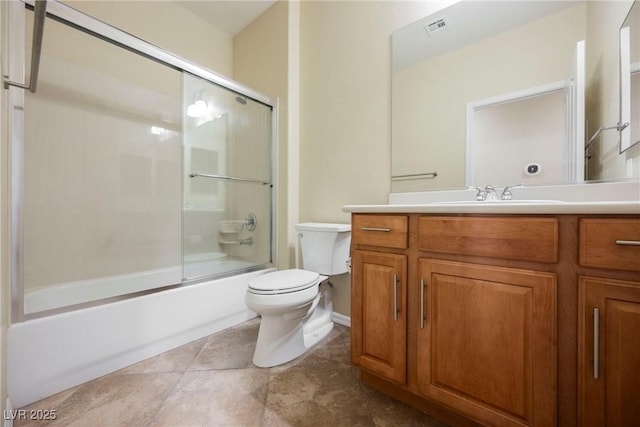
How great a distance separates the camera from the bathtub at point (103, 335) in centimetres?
104

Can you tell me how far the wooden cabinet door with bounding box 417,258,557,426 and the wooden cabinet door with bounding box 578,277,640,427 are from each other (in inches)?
2.3

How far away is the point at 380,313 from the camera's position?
1.03 metres

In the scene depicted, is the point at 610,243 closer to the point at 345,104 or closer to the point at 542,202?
the point at 542,202

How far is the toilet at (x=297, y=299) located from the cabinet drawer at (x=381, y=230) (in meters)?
0.45

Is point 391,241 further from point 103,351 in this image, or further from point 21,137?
point 21,137

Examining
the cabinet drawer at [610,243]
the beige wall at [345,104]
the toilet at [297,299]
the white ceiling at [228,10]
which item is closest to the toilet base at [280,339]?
the toilet at [297,299]

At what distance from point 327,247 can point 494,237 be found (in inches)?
39.2

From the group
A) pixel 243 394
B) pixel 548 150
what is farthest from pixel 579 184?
pixel 243 394

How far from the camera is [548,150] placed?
3.78 feet

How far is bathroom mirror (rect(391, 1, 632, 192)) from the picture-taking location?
111 centimetres

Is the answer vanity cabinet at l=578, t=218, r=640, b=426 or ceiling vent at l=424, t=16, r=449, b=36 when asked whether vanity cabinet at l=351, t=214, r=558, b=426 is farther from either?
ceiling vent at l=424, t=16, r=449, b=36

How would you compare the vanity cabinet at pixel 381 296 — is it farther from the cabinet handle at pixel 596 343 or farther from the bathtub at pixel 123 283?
the bathtub at pixel 123 283

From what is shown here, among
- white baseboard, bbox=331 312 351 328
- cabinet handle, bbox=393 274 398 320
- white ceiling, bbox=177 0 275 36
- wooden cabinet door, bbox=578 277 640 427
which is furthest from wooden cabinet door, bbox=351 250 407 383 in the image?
white ceiling, bbox=177 0 275 36

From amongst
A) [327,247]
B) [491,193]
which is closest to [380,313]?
[327,247]
